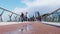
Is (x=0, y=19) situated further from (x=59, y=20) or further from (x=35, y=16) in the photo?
(x=35, y=16)

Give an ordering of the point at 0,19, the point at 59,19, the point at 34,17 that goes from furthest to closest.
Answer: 1. the point at 34,17
2. the point at 0,19
3. the point at 59,19

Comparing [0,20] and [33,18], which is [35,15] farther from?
[0,20]

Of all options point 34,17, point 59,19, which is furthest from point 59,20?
point 34,17

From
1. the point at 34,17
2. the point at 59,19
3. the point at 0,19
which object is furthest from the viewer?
the point at 34,17

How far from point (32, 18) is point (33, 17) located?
90 centimetres

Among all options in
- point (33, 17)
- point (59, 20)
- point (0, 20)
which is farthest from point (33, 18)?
point (59, 20)

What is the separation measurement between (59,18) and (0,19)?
1722cm

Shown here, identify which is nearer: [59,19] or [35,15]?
[59,19]

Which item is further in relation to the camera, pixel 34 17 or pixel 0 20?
pixel 34 17

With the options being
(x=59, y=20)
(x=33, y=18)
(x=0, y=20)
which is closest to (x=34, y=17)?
(x=33, y=18)

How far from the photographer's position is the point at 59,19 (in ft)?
63.7

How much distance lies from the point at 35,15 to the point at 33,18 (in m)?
3.95

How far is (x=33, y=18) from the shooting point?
9550 centimetres

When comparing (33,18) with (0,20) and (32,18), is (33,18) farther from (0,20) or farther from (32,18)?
(0,20)
